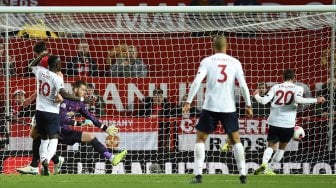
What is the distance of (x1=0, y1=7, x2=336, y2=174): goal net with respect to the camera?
18.7 metres

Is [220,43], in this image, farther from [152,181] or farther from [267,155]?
[267,155]

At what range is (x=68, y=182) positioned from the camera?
14.7 m

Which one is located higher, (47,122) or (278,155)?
(47,122)

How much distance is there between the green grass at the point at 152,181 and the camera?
14109 mm

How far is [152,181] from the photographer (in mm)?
14984

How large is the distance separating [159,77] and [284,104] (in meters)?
2.86

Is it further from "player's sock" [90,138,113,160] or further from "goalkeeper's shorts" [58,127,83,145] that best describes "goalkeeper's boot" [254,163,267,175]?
"goalkeeper's shorts" [58,127,83,145]

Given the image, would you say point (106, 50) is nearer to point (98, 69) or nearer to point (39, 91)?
point (98, 69)

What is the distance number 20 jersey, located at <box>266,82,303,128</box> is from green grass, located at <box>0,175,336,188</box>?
5.21 feet

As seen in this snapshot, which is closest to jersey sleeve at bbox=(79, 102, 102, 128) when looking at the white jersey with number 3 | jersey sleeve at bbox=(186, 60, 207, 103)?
the white jersey with number 3

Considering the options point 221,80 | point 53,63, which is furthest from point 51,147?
point 221,80

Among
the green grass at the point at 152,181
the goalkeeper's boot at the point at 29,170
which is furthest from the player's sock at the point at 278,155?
the goalkeeper's boot at the point at 29,170

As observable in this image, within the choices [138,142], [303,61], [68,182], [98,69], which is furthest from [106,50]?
[68,182]

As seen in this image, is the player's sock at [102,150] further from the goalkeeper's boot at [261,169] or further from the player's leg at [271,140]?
the player's leg at [271,140]
